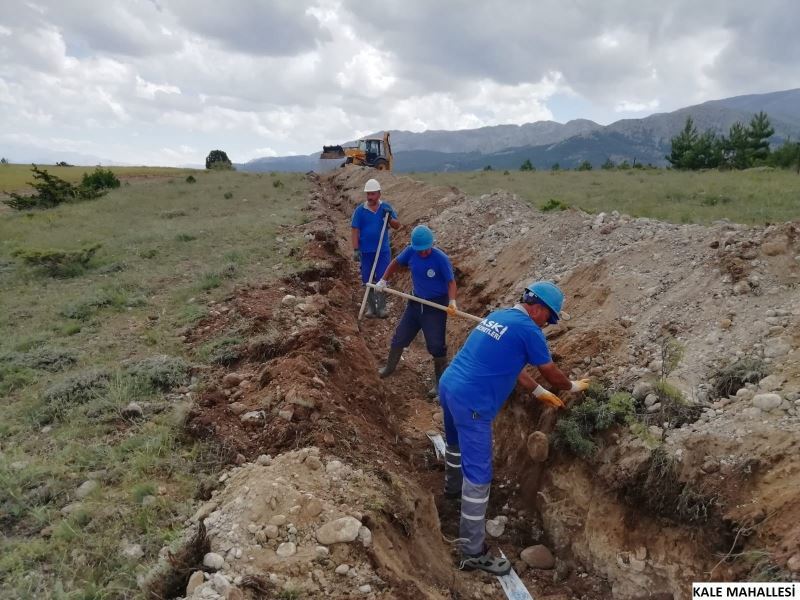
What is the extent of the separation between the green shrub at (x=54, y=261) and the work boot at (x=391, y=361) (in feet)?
22.3

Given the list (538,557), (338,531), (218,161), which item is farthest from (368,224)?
(218,161)

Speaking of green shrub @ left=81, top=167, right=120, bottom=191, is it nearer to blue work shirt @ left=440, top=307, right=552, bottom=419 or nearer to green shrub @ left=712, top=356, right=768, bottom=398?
blue work shirt @ left=440, top=307, right=552, bottom=419

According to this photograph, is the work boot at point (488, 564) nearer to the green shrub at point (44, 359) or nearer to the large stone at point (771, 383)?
the large stone at point (771, 383)

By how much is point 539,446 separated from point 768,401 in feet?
5.51

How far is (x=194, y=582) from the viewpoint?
104 inches

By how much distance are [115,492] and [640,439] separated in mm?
3622

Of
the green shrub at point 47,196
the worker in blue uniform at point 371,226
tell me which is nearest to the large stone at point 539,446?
the worker in blue uniform at point 371,226

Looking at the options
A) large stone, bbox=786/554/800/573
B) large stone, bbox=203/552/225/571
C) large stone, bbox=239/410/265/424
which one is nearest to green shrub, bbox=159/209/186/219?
large stone, bbox=239/410/265/424

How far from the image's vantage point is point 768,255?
15.8 feet

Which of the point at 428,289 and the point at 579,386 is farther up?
the point at 428,289

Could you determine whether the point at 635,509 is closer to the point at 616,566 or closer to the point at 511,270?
the point at 616,566

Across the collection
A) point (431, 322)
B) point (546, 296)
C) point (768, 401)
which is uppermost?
point (546, 296)

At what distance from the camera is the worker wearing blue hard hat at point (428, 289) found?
579cm

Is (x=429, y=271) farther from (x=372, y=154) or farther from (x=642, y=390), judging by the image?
(x=372, y=154)
